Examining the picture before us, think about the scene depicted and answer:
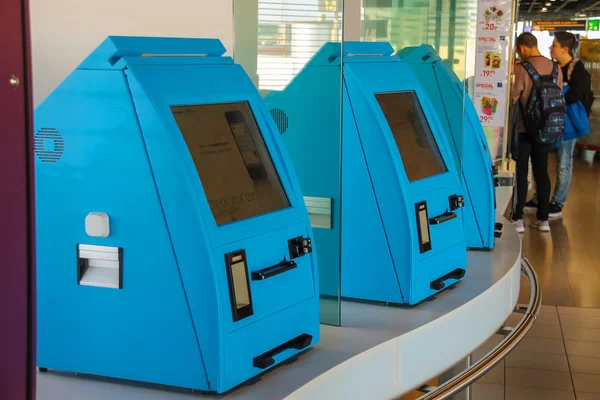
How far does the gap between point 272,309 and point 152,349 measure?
224 millimetres

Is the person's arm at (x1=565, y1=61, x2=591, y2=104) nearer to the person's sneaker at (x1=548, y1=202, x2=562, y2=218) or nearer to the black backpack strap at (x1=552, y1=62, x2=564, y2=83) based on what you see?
the person's sneaker at (x1=548, y1=202, x2=562, y2=218)

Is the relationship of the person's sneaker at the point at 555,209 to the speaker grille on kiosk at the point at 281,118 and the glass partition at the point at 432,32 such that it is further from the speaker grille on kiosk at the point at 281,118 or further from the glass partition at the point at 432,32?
the speaker grille on kiosk at the point at 281,118

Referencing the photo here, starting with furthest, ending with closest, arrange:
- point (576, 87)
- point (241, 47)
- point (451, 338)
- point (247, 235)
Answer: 1. point (576, 87)
2. point (241, 47)
3. point (451, 338)
4. point (247, 235)

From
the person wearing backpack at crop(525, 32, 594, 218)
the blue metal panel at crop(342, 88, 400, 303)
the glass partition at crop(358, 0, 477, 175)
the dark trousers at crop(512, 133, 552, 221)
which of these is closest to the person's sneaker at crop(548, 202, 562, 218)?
the person wearing backpack at crop(525, 32, 594, 218)

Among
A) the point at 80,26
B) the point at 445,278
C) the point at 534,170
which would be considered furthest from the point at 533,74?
the point at 80,26

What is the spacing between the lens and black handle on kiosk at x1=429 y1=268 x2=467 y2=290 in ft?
6.80

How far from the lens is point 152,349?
1.43 m

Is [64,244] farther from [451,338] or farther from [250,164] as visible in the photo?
[451,338]

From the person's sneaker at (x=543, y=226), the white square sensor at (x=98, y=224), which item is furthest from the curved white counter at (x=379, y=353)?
the person's sneaker at (x=543, y=226)

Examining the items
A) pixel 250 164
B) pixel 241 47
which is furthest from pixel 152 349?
pixel 241 47

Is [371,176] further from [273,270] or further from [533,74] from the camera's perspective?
[533,74]

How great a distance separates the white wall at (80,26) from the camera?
175 cm

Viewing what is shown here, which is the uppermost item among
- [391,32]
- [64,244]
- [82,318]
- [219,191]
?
[391,32]

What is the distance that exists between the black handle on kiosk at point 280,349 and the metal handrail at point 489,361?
0.98 feet
